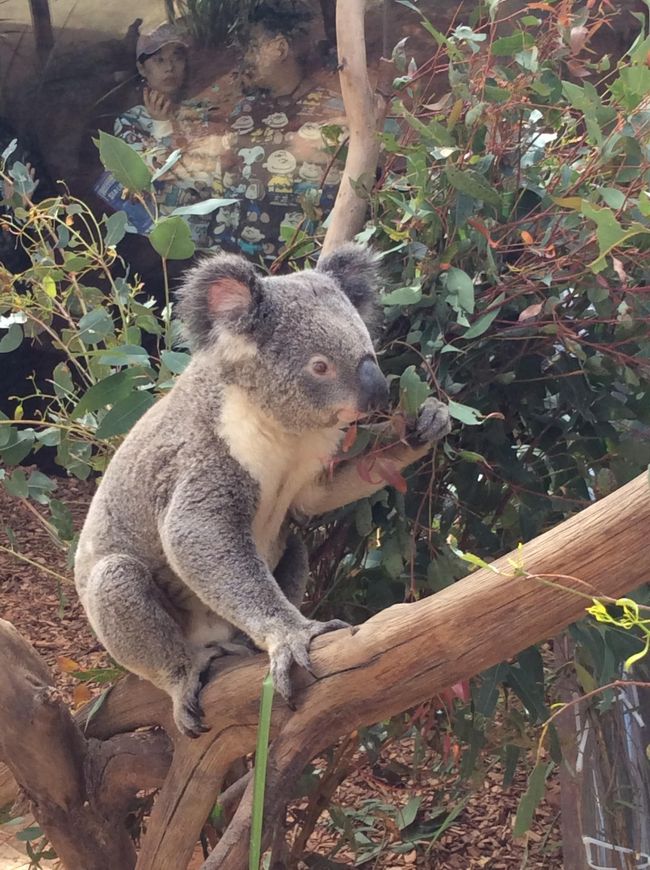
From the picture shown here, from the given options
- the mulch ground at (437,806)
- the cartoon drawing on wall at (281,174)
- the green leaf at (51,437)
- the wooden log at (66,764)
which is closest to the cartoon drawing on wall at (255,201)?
the cartoon drawing on wall at (281,174)

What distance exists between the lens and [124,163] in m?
2.32

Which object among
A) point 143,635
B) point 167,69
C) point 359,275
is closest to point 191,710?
point 143,635

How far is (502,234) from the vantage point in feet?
7.00

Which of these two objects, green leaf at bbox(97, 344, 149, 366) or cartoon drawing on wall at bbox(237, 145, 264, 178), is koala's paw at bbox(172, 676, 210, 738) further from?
cartoon drawing on wall at bbox(237, 145, 264, 178)

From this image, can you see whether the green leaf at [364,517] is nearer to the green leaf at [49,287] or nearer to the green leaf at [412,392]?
the green leaf at [412,392]

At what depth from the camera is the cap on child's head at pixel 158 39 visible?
521 cm

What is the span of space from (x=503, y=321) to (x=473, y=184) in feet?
0.96

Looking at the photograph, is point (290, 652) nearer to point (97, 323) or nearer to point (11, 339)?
point (97, 323)

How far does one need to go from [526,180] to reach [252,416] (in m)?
0.80

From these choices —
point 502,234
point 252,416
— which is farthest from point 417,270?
point 252,416

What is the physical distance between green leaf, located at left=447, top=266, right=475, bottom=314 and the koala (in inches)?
9.1

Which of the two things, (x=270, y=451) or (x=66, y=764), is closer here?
(x=270, y=451)

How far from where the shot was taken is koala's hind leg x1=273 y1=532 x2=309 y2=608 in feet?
8.06

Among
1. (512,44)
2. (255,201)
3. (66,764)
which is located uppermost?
(512,44)
